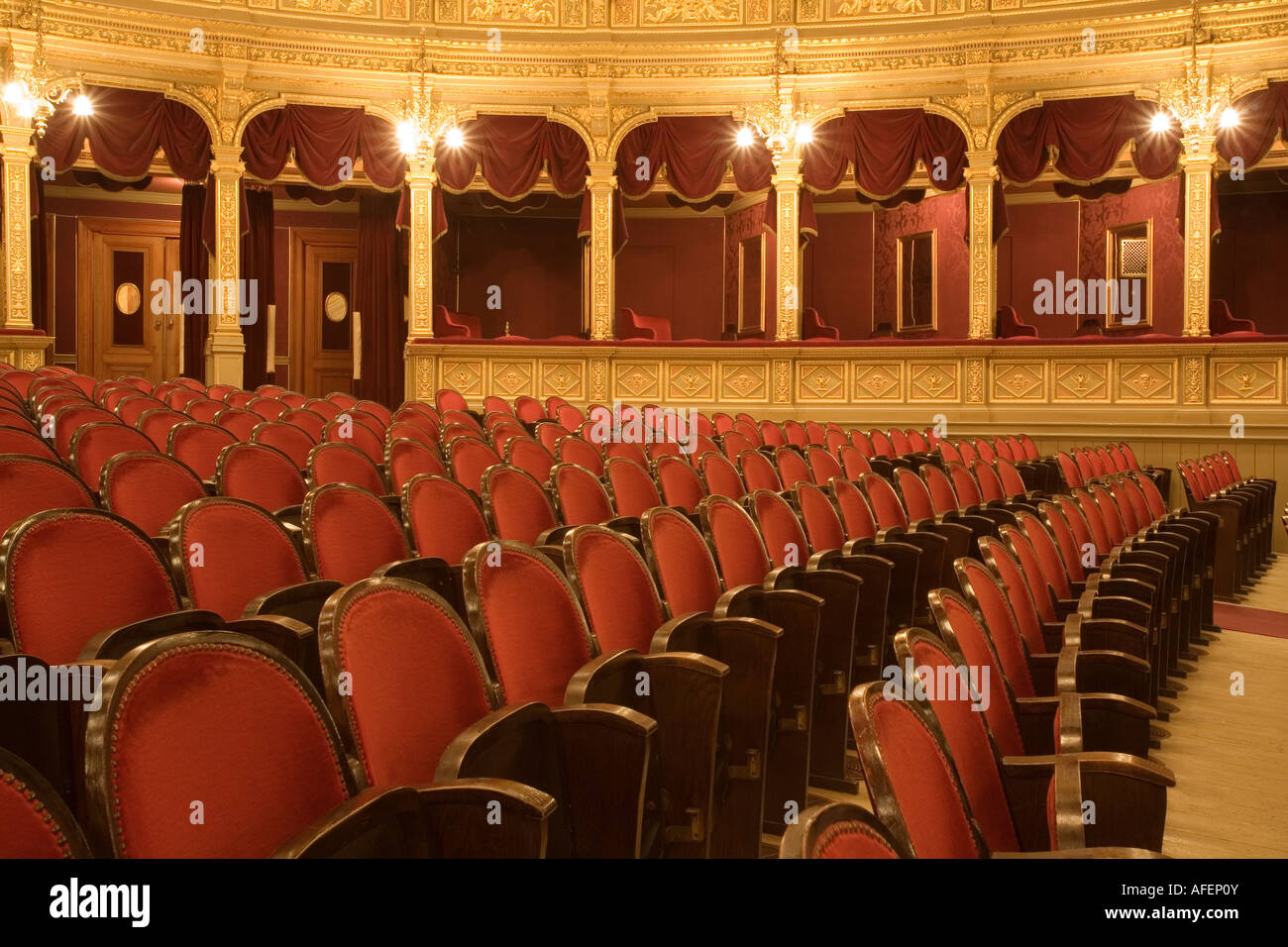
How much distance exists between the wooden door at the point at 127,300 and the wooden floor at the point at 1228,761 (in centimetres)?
1047

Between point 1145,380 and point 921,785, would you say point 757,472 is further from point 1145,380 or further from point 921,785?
point 1145,380

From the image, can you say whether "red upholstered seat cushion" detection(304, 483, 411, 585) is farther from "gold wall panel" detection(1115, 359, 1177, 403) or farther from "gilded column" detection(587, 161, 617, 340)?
"gold wall panel" detection(1115, 359, 1177, 403)

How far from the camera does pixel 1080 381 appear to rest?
27.2 ft

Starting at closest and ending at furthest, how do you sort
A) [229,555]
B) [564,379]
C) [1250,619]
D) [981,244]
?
[229,555] < [1250,619] < [981,244] < [564,379]

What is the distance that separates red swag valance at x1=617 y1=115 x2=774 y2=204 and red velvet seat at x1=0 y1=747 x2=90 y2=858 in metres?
8.85

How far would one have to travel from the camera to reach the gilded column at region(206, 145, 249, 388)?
896 centimetres

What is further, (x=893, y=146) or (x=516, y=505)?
(x=893, y=146)

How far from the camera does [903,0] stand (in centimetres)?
880

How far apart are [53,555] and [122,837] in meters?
0.89

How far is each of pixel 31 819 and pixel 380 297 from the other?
1090 centimetres

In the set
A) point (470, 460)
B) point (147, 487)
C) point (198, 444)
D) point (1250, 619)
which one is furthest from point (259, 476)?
point (1250, 619)

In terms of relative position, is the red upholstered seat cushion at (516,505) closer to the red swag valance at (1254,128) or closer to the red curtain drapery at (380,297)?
the red swag valance at (1254,128)

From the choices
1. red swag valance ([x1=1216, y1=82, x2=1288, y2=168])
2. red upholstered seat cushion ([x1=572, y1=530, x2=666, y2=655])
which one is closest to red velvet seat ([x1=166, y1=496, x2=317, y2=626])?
red upholstered seat cushion ([x1=572, y1=530, x2=666, y2=655])
